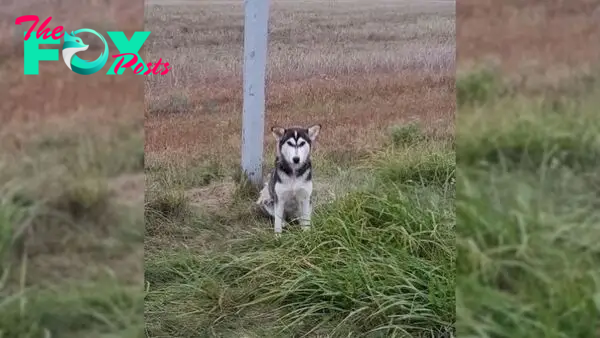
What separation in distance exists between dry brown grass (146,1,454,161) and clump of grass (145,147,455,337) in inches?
8.4

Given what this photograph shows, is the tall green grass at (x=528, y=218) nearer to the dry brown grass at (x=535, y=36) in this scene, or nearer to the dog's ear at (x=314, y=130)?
the dry brown grass at (x=535, y=36)

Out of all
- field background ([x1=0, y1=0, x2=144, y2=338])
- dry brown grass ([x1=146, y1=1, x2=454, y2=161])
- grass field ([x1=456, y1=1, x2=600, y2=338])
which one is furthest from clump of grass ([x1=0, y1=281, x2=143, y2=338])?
grass field ([x1=456, y1=1, x2=600, y2=338])

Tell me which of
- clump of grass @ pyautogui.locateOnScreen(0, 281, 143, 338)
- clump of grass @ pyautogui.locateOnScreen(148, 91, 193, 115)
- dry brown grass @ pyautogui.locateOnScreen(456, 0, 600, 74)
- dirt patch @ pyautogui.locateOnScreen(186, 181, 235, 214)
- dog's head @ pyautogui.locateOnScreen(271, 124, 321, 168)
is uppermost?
dry brown grass @ pyautogui.locateOnScreen(456, 0, 600, 74)

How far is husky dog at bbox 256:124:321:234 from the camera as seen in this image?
1.69 m

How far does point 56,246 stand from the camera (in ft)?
5.74

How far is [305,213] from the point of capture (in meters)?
1.74

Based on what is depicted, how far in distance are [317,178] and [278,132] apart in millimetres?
177

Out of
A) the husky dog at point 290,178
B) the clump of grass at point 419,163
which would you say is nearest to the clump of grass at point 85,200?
the husky dog at point 290,178

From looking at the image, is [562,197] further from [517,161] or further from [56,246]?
[56,246]

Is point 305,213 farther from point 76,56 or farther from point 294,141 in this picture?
point 76,56

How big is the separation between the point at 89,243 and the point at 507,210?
1.30 meters

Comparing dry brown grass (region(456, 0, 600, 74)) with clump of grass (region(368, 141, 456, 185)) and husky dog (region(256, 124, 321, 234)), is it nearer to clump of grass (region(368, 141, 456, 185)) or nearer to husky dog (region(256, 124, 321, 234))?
clump of grass (region(368, 141, 456, 185))

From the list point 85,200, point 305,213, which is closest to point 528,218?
point 305,213

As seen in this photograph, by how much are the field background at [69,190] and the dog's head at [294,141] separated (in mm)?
404
